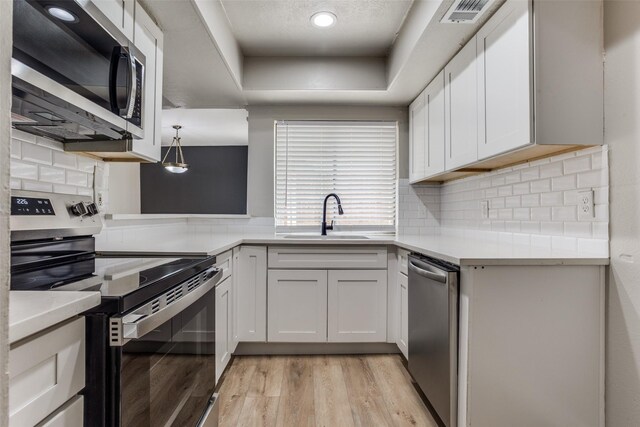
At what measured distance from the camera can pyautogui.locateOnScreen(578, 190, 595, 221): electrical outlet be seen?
4.69 ft

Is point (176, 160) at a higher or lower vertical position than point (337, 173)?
higher

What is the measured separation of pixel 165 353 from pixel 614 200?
1.74 metres

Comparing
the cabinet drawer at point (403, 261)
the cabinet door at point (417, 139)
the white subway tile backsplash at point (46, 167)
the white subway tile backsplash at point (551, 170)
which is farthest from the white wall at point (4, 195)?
the cabinet door at point (417, 139)

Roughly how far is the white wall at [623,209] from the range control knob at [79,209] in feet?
6.95

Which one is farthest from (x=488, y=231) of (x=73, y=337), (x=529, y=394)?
(x=73, y=337)

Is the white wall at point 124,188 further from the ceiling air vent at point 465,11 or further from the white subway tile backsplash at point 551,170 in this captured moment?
the white subway tile backsplash at point 551,170

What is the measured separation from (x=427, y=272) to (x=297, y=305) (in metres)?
1.09

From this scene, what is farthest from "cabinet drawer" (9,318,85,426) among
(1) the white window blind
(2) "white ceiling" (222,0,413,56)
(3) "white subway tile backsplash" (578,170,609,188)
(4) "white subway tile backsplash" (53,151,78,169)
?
(1) the white window blind

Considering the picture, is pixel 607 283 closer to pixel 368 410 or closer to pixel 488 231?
pixel 488 231

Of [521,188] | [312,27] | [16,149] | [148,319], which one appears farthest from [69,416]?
[312,27]

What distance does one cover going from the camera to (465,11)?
5.32 feet

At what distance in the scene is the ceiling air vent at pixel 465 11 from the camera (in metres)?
1.55

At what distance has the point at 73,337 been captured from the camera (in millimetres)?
698

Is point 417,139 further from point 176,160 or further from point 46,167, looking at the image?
point 46,167
